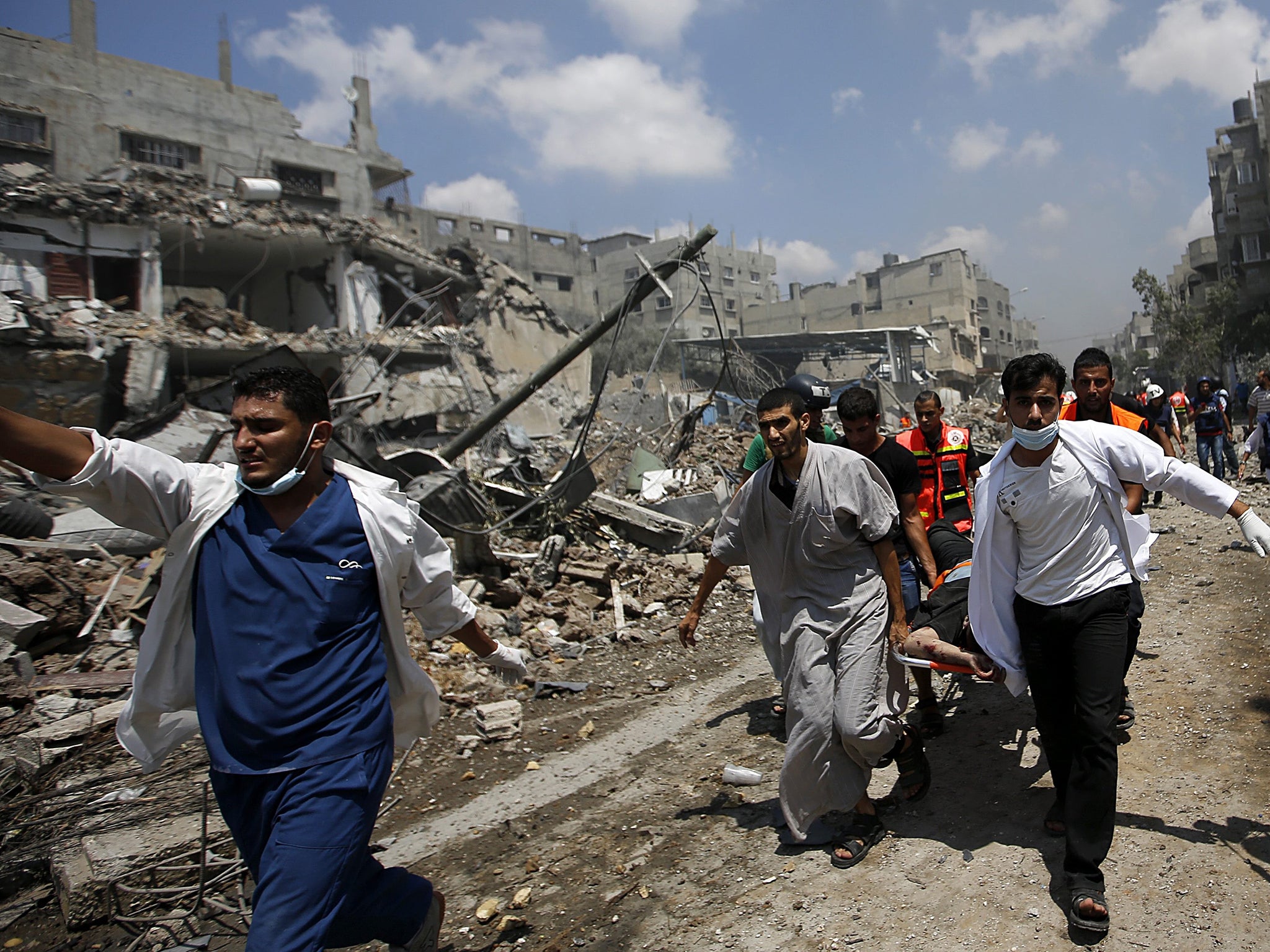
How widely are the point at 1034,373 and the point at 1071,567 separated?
639 millimetres

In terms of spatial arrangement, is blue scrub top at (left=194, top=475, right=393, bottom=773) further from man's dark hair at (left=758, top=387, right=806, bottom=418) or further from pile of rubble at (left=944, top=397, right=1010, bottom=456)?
pile of rubble at (left=944, top=397, right=1010, bottom=456)

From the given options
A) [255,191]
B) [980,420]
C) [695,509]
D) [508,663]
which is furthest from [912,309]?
[508,663]

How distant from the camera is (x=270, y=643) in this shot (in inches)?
78.6

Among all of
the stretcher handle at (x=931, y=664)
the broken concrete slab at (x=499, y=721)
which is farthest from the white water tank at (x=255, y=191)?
the stretcher handle at (x=931, y=664)

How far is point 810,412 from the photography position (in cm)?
389

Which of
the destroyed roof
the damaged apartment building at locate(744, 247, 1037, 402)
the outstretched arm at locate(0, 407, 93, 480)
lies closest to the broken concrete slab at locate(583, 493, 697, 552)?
the outstretched arm at locate(0, 407, 93, 480)

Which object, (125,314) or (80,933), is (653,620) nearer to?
(80,933)

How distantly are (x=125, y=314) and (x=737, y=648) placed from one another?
53.1 feet

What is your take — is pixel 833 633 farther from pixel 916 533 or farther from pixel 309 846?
pixel 309 846

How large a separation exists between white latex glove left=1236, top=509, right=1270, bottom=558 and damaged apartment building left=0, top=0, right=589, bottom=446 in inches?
365

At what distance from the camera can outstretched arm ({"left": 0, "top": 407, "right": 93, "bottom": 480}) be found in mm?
1775

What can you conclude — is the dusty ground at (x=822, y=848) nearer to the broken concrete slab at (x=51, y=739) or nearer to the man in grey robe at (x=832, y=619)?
the man in grey robe at (x=832, y=619)

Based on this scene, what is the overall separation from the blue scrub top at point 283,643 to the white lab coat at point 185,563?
52 millimetres

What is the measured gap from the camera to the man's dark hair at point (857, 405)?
406cm
